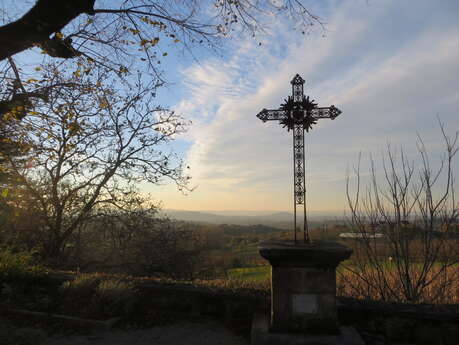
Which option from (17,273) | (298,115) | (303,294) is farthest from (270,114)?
(17,273)

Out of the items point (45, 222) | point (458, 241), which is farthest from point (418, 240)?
point (45, 222)

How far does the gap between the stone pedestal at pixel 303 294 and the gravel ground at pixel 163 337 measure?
695mm

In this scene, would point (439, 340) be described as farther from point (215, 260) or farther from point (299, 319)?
point (215, 260)

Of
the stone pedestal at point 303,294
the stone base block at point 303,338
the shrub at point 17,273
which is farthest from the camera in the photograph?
the shrub at point 17,273

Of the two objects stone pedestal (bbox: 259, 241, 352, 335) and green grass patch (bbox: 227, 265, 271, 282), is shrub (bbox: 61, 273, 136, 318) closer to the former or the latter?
stone pedestal (bbox: 259, 241, 352, 335)

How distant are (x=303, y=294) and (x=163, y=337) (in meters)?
1.92

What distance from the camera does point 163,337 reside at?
12.2ft

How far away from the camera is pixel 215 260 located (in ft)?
38.2

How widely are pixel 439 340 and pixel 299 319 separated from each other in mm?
1723

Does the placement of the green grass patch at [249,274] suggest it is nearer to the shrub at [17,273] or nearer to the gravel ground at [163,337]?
the gravel ground at [163,337]

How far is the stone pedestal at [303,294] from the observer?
3.35m

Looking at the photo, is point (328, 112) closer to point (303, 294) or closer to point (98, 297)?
point (303, 294)

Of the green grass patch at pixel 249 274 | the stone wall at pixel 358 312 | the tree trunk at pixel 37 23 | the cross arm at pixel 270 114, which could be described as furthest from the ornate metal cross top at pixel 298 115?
the green grass patch at pixel 249 274

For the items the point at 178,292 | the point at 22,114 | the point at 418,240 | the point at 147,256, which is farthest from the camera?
the point at 147,256
